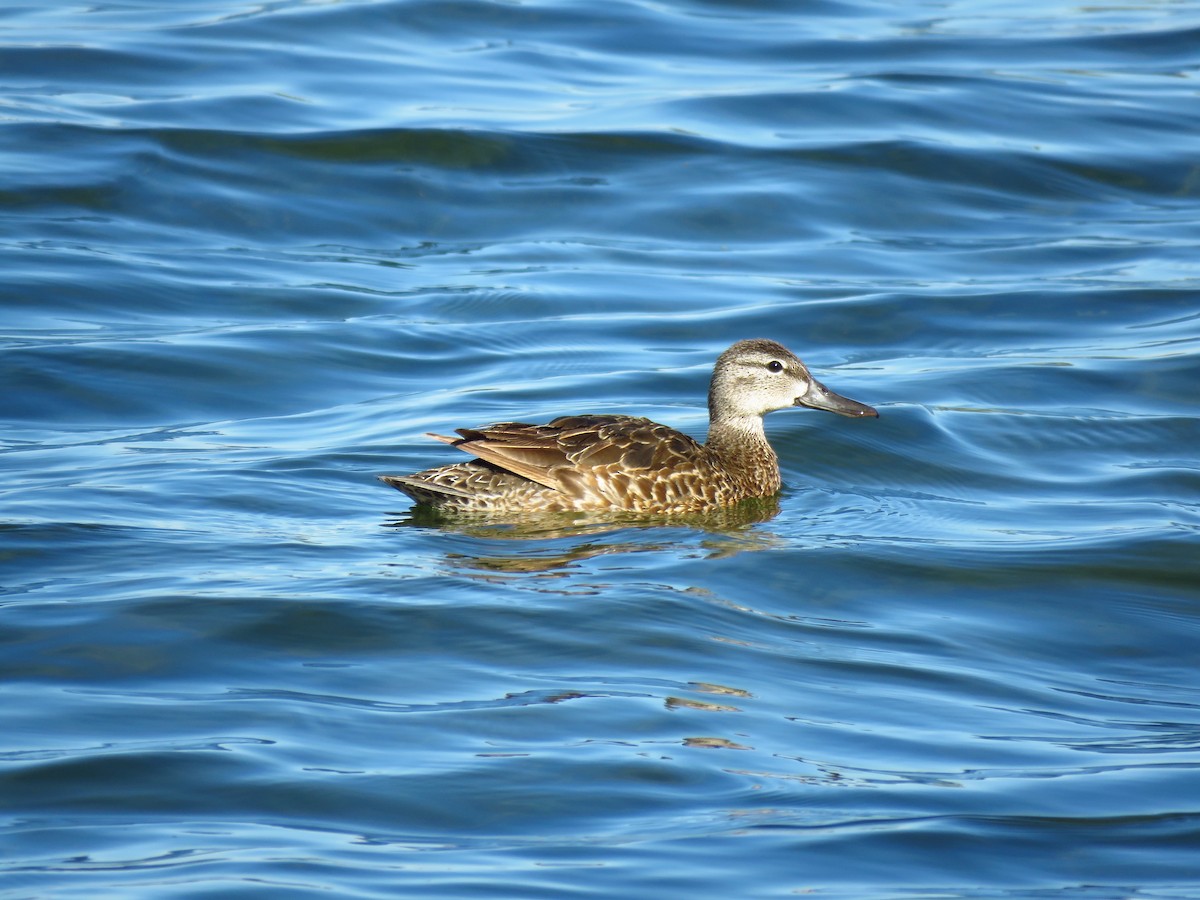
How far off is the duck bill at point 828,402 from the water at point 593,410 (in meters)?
0.42

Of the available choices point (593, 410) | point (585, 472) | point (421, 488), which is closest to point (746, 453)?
point (585, 472)

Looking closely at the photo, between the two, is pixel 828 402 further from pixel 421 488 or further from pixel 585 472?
pixel 421 488

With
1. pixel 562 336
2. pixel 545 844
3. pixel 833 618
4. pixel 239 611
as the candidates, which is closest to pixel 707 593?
pixel 833 618

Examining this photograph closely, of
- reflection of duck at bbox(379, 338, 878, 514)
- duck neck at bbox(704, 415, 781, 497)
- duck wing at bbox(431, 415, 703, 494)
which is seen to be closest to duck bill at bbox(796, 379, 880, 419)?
duck neck at bbox(704, 415, 781, 497)

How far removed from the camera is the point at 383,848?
5.48 meters

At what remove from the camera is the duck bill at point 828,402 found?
10258 mm

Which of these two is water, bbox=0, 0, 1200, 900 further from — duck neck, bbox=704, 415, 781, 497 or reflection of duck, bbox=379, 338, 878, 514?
duck neck, bbox=704, 415, 781, 497

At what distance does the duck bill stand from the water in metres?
0.42

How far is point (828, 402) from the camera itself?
10.3 meters

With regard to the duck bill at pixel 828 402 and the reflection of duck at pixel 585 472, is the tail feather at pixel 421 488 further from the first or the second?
the duck bill at pixel 828 402

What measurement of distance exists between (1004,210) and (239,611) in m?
10.8

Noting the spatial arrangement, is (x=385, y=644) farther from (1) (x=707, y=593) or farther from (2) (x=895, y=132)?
(2) (x=895, y=132)

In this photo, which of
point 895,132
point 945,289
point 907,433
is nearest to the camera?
point 907,433

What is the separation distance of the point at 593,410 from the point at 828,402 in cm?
172
